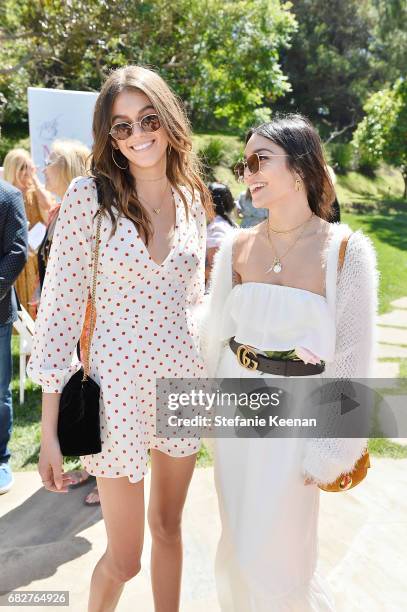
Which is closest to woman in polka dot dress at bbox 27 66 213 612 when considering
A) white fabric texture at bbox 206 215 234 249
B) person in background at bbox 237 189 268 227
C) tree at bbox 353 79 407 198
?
white fabric texture at bbox 206 215 234 249

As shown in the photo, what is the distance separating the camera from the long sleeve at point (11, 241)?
303 cm

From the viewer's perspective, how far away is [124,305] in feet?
5.74

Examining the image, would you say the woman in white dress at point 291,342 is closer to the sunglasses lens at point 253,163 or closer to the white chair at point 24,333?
the sunglasses lens at point 253,163

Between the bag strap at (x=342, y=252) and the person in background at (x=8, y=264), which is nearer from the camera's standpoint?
the bag strap at (x=342, y=252)

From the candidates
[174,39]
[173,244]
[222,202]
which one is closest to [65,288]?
[173,244]

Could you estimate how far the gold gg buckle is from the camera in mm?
1849

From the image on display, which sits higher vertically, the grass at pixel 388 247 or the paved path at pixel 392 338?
the grass at pixel 388 247

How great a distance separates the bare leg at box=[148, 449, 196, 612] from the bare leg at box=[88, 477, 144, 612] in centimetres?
12

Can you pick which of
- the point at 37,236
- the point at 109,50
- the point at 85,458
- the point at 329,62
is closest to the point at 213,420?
the point at 85,458

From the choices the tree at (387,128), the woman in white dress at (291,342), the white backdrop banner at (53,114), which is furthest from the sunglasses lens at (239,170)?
the tree at (387,128)

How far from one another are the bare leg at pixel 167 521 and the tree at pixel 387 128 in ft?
48.0

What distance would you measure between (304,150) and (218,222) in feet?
6.71

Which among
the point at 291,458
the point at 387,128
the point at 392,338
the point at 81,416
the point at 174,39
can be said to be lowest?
the point at 392,338

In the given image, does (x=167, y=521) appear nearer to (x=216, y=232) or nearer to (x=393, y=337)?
(x=216, y=232)
